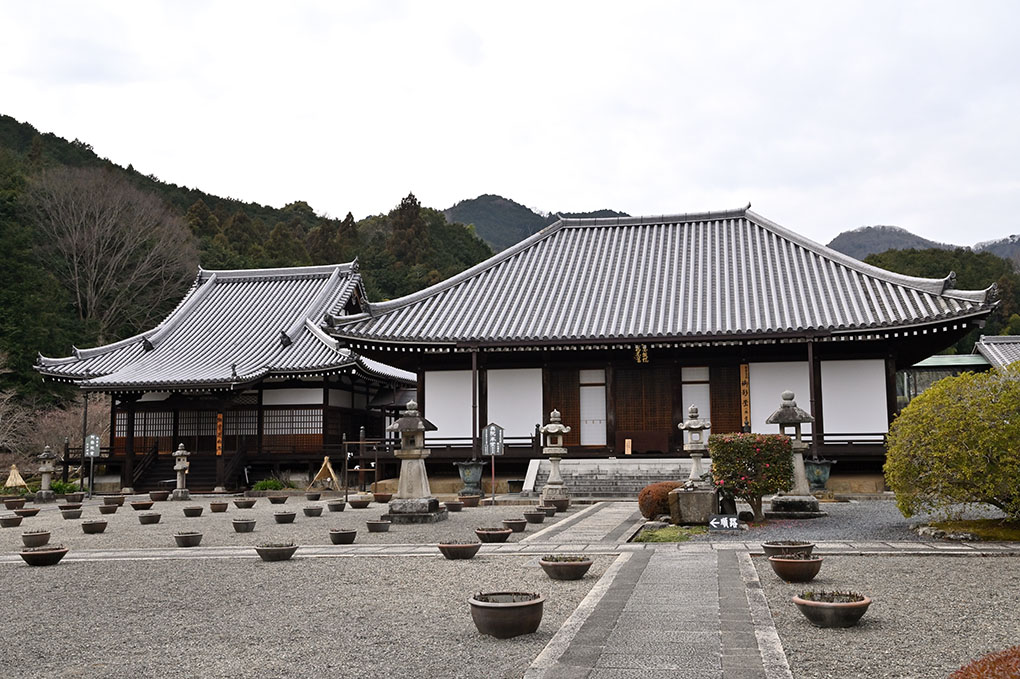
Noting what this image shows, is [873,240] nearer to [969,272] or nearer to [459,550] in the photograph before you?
[969,272]

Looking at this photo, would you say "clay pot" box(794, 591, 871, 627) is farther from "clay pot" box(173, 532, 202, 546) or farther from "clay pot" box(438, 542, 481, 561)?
"clay pot" box(173, 532, 202, 546)

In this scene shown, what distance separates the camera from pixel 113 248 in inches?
1916

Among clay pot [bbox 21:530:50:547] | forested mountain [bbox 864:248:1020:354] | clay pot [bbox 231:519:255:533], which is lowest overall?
clay pot [bbox 231:519:255:533]

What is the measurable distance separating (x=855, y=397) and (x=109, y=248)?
41838mm

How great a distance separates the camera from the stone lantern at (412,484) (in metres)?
15.7

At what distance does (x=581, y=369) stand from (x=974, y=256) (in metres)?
50.8

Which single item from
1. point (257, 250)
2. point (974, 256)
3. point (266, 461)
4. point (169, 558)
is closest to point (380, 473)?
point (266, 461)

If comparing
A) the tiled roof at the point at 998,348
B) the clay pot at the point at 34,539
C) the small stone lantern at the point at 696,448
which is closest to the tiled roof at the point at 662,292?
the small stone lantern at the point at 696,448

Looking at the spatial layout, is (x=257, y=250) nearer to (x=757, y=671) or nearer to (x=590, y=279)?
(x=590, y=279)

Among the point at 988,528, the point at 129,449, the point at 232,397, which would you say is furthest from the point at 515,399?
the point at 988,528

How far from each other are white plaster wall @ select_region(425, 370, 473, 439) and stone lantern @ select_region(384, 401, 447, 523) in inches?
372

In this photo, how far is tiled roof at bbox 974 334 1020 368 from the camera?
43.0 meters

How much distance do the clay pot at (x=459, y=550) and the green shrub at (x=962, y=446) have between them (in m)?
5.93

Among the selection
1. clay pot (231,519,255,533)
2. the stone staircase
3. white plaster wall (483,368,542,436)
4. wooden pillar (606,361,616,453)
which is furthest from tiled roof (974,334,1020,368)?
clay pot (231,519,255,533)
